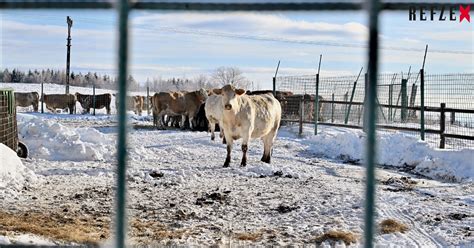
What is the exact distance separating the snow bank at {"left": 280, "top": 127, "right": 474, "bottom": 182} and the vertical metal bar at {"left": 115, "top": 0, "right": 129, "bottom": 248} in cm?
841

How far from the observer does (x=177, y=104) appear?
2381cm

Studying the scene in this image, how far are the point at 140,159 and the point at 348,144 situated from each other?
5.86m

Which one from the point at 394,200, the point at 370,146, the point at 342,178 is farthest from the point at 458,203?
the point at 370,146

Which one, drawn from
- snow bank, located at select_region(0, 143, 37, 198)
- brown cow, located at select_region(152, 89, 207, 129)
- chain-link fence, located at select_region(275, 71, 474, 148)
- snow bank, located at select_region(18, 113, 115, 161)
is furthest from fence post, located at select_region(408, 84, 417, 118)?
snow bank, located at select_region(0, 143, 37, 198)

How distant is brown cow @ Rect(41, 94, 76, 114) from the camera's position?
36594 millimetres

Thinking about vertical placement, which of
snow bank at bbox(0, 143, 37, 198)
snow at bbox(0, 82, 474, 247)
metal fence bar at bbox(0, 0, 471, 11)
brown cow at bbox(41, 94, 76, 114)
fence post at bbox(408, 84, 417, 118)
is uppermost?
metal fence bar at bbox(0, 0, 471, 11)

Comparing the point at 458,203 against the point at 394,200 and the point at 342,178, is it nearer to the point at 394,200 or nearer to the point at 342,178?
the point at 394,200

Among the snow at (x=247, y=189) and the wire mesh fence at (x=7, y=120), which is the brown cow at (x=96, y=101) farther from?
the wire mesh fence at (x=7, y=120)

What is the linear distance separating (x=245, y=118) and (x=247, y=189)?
10.3 feet

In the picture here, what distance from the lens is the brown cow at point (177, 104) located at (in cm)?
2344

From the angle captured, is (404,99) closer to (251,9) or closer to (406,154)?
(406,154)

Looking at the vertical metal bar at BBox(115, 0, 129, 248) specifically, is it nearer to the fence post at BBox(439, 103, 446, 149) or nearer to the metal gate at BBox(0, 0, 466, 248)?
the metal gate at BBox(0, 0, 466, 248)

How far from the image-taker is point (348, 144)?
1520 cm

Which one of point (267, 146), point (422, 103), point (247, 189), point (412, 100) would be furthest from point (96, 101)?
point (247, 189)
